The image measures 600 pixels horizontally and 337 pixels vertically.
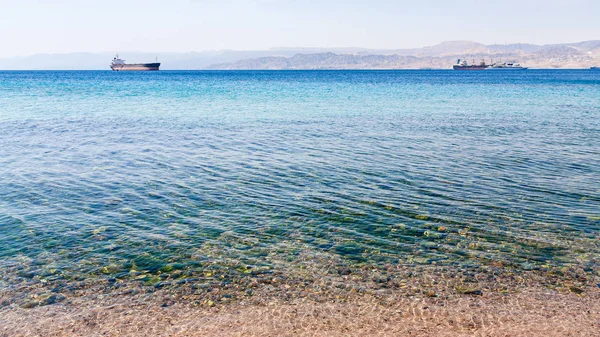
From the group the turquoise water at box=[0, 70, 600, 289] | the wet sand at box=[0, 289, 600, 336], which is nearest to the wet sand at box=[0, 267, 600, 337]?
the wet sand at box=[0, 289, 600, 336]

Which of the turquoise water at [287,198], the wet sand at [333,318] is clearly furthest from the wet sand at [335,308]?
the turquoise water at [287,198]

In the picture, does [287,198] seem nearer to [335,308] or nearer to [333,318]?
[335,308]

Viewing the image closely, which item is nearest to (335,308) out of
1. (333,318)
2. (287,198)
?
(333,318)

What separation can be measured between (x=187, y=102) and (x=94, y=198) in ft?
145

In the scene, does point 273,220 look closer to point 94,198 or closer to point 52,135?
point 94,198

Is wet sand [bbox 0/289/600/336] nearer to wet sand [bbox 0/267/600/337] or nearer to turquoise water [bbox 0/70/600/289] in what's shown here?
wet sand [bbox 0/267/600/337]

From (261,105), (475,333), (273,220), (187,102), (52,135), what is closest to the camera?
(475,333)

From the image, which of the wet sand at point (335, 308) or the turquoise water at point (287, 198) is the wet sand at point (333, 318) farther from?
the turquoise water at point (287, 198)

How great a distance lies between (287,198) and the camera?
1752cm

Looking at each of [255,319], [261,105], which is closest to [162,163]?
[255,319]

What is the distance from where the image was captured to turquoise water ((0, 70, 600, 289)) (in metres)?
12.6

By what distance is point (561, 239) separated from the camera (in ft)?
44.7

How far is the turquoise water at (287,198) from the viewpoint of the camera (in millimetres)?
12625

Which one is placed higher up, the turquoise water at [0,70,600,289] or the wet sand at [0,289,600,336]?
the turquoise water at [0,70,600,289]
